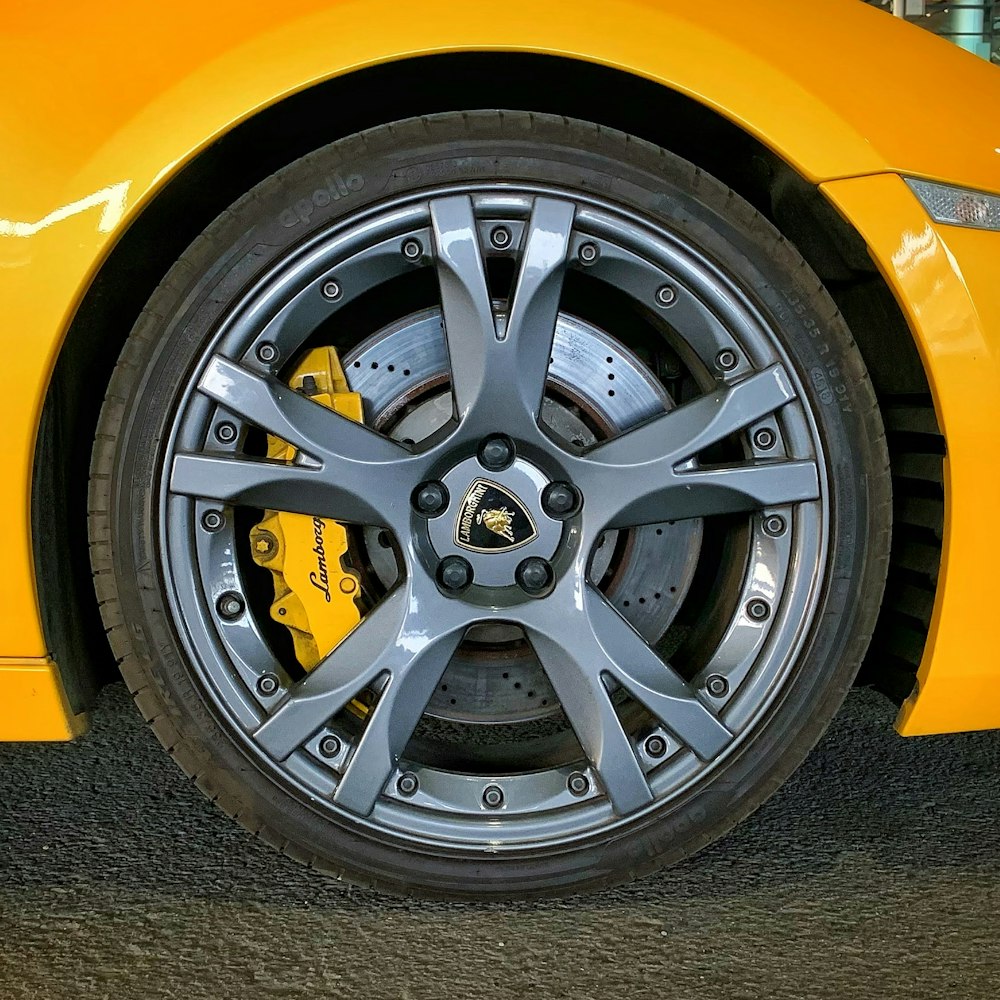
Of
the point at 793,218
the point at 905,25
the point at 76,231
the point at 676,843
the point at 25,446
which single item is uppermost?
the point at 905,25

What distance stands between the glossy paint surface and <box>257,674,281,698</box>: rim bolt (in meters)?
0.83

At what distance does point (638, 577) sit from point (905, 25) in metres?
0.80

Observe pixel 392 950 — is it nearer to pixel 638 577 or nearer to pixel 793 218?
pixel 638 577

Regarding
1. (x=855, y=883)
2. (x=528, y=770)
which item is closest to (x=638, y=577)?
(x=528, y=770)

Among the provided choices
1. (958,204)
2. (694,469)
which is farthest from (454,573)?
(958,204)

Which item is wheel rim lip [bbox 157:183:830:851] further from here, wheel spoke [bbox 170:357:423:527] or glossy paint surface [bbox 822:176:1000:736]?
glossy paint surface [bbox 822:176:1000:736]

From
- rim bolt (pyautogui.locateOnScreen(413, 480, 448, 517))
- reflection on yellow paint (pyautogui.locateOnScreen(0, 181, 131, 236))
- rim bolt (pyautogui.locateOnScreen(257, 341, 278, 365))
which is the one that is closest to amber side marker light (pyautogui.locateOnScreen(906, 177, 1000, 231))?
rim bolt (pyautogui.locateOnScreen(413, 480, 448, 517))

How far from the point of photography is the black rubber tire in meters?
1.17

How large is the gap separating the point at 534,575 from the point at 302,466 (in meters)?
0.31

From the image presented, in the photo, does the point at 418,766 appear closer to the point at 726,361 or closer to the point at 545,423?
the point at 545,423

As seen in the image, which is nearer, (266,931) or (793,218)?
(266,931)

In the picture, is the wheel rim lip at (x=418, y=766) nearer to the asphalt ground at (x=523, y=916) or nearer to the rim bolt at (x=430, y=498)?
the asphalt ground at (x=523, y=916)

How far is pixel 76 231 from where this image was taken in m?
1.09

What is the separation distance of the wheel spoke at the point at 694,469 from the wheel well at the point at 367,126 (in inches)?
7.6
